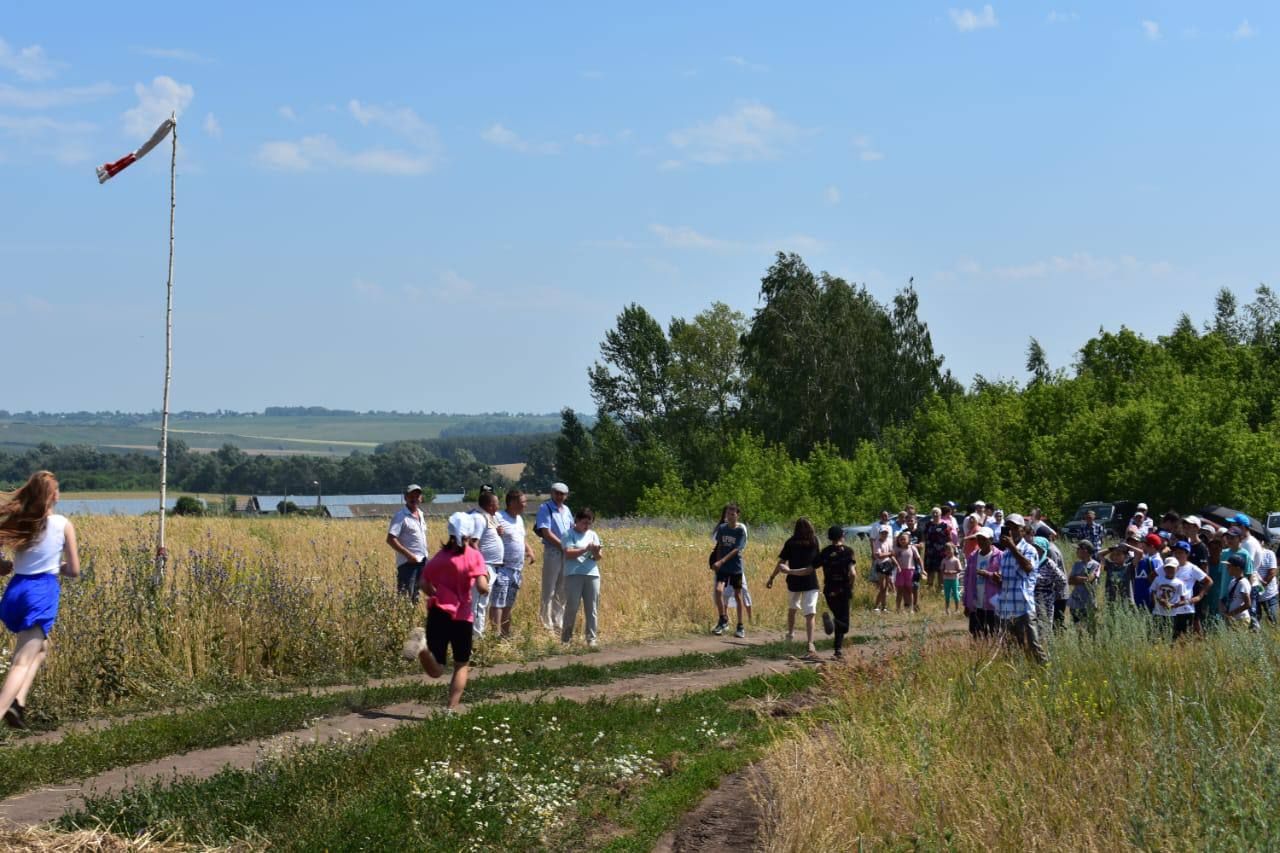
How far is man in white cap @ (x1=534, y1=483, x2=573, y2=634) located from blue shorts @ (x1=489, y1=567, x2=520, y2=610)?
58 cm

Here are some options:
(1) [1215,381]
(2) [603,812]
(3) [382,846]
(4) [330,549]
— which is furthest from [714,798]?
(1) [1215,381]

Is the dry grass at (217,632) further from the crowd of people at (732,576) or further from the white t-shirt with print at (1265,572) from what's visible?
the white t-shirt with print at (1265,572)

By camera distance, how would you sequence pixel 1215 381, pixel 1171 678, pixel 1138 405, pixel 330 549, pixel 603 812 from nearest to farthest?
pixel 603 812 → pixel 1171 678 → pixel 330 549 → pixel 1138 405 → pixel 1215 381

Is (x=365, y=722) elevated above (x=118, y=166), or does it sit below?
below

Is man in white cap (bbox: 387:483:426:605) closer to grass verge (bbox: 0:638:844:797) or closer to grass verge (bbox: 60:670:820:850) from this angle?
grass verge (bbox: 0:638:844:797)

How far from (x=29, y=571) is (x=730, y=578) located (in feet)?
32.4

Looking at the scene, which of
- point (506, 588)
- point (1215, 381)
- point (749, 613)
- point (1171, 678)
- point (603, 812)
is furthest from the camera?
point (1215, 381)

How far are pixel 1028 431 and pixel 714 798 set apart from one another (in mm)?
49243

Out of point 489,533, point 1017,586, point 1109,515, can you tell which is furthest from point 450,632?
point 1109,515

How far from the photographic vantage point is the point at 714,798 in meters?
8.55

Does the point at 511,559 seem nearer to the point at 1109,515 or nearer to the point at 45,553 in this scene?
the point at 45,553

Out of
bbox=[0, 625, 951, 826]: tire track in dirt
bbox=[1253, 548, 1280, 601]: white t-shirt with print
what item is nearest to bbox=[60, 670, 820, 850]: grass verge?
bbox=[0, 625, 951, 826]: tire track in dirt

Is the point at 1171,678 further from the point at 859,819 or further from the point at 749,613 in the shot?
the point at 749,613

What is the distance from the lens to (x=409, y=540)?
1487cm
